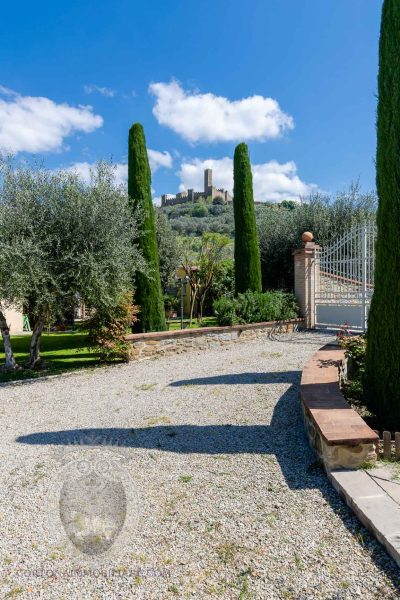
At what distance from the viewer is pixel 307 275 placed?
Answer: 11.1 metres

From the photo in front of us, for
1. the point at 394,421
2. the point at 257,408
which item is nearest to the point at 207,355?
the point at 257,408


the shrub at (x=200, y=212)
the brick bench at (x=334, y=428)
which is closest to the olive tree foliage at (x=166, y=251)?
the brick bench at (x=334, y=428)

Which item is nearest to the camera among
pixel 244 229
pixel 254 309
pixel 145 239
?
pixel 145 239

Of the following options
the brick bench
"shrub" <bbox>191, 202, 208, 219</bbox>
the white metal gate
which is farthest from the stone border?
"shrub" <bbox>191, 202, 208, 219</bbox>

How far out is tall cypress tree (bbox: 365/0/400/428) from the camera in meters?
3.64

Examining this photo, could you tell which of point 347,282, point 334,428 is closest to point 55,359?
point 334,428

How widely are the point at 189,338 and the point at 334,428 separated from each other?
594 cm

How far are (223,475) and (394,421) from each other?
6.35 ft

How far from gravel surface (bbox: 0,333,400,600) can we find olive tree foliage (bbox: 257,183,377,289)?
34.8 ft

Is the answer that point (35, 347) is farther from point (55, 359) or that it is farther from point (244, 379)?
point (244, 379)

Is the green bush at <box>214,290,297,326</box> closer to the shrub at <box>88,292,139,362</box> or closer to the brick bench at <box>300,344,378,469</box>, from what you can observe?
the shrub at <box>88,292,139,362</box>

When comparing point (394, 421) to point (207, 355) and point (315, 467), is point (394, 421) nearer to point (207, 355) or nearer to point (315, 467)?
point (315, 467)

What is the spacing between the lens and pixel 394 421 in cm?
358

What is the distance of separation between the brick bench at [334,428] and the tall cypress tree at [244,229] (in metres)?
8.15
